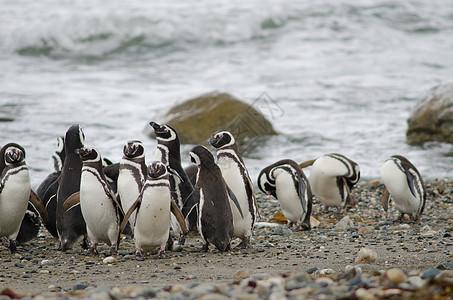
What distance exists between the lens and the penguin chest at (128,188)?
573cm

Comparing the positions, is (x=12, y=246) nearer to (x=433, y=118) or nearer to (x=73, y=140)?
(x=73, y=140)

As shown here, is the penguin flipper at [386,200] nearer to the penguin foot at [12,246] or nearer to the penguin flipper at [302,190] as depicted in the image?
the penguin flipper at [302,190]

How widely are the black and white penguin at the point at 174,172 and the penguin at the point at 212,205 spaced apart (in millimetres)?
709

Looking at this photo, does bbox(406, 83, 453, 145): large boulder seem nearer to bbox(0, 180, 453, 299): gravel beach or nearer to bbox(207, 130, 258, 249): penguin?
bbox(0, 180, 453, 299): gravel beach

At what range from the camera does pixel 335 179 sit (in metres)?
7.71

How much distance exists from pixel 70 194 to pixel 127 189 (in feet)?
1.79

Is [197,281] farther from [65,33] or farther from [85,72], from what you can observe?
[65,33]

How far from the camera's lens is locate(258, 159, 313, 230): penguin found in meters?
6.60

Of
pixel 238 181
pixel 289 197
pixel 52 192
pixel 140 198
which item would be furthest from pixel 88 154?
pixel 289 197

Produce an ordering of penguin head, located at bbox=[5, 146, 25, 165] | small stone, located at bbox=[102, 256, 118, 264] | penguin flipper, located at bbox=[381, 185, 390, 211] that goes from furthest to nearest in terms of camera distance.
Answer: penguin flipper, located at bbox=[381, 185, 390, 211] < penguin head, located at bbox=[5, 146, 25, 165] < small stone, located at bbox=[102, 256, 118, 264]

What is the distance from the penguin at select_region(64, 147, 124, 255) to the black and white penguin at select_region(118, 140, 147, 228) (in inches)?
8.0

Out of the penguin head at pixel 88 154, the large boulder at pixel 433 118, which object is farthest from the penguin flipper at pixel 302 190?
the large boulder at pixel 433 118

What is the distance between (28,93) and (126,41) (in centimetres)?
838

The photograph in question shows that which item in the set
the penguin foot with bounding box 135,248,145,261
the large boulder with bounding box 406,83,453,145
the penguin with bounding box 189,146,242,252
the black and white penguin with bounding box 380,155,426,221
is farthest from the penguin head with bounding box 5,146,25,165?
the large boulder with bounding box 406,83,453,145
